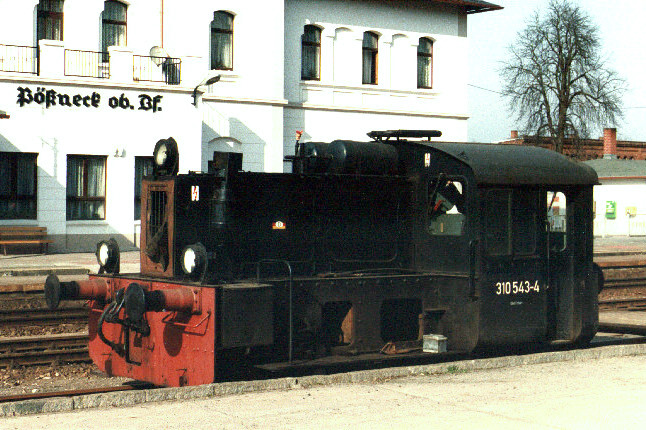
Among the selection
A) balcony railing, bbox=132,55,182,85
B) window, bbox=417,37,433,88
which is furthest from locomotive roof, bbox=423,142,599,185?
window, bbox=417,37,433,88

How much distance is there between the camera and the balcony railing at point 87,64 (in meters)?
26.6

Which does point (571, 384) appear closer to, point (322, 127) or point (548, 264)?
point (548, 264)

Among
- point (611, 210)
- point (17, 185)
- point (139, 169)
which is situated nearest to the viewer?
point (17, 185)

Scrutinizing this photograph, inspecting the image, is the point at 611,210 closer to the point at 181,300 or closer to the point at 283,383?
the point at 283,383

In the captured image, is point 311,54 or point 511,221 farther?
point 311,54

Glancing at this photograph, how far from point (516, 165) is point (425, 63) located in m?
25.9

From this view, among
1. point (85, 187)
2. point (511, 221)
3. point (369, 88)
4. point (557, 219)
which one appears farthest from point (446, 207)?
point (369, 88)

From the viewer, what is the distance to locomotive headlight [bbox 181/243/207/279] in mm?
8477

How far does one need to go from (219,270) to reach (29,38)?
19.6 metres

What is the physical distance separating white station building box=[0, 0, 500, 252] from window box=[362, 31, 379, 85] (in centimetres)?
5

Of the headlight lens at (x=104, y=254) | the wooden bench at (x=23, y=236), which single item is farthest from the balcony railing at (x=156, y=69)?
the headlight lens at (x=104, y=254)

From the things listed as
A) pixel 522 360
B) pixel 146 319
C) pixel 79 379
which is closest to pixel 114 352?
pixel 146 319

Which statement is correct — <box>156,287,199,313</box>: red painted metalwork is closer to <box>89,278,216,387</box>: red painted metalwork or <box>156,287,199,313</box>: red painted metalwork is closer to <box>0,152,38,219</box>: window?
<box>89,278,216,387</box>: red painted metalwork

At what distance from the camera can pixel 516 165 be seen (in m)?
10.0
